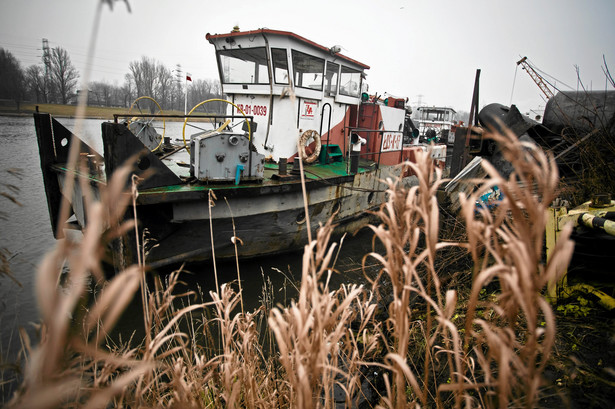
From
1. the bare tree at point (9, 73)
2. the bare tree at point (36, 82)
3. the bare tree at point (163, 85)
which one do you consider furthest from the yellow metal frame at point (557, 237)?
the bare tree at point (36, 82)

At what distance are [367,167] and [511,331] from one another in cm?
627

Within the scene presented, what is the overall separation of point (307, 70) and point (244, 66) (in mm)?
1191

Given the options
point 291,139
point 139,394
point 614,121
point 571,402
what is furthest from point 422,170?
point 291,139

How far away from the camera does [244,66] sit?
6105 mm

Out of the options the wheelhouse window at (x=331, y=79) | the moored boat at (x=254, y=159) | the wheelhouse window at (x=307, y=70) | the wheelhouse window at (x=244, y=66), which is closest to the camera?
the moored boat at (x=254, y=159)

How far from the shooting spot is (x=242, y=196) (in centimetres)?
440

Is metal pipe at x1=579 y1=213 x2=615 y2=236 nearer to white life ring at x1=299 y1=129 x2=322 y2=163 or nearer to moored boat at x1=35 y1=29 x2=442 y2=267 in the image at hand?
moored boat at x1=35 y1=29 x2=442 y2=267

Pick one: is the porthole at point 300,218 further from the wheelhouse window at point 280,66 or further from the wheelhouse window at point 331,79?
the wheelhouse window at point 331,79

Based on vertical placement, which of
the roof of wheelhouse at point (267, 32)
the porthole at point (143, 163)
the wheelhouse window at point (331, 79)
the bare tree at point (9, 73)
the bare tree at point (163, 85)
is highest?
the bare tree at point (163, 85)

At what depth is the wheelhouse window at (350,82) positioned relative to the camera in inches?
270

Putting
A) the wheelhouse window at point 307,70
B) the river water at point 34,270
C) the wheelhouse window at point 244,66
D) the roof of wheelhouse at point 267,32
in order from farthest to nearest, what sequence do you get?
the wheelhouse window at point 244,66
the wheelhouse window at point 307,70
the roof of wheelhouse at point 267,32
the river water at point 34,270

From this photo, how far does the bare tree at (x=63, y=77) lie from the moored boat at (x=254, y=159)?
33.2 meters

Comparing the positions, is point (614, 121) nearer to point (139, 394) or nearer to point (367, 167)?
point (367, 167)

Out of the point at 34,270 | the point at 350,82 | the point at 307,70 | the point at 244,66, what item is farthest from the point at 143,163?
the point at 350,82
